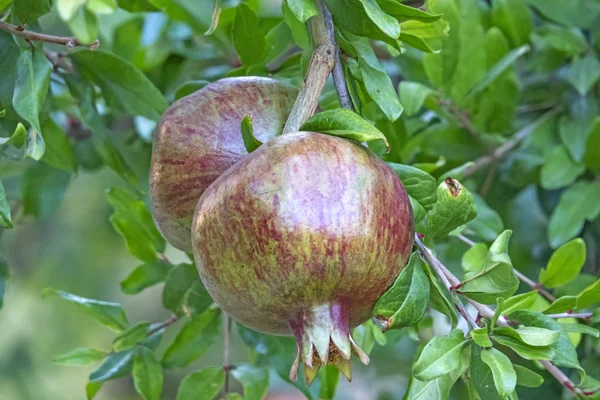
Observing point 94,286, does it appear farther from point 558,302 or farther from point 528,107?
point 558,302

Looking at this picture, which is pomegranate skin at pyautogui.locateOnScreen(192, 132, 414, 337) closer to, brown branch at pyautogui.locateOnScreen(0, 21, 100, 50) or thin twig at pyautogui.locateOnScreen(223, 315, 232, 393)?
brown branch at pyautogui.locateOnScreen(0, 21, 100, 50)

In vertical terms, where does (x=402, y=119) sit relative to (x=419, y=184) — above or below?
below

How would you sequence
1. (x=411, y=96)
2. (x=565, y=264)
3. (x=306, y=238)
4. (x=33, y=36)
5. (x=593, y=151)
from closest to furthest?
1. (x=306, y=238)
2. (x=33, y=36)
3. (x=565, y=264)
4. (x=411, y=96)
5. (x=593, y=151)

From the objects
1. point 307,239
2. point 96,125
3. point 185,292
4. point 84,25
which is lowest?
point 185,292

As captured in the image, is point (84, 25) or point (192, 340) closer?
point (84, 25)

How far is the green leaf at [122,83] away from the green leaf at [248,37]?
0.42 feet

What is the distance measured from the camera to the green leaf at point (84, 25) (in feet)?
2.48

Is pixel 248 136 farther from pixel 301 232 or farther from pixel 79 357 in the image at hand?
pixel 79 357

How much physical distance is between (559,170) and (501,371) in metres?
0.66

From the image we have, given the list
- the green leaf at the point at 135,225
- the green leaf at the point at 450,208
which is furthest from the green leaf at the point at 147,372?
the green leaf at the point at 450,208

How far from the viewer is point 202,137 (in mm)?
783

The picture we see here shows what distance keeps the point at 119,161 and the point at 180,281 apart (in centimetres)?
18

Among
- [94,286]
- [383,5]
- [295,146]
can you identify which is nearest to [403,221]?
[295,146]

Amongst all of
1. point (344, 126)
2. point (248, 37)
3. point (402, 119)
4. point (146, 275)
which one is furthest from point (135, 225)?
point (344, 126)
